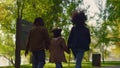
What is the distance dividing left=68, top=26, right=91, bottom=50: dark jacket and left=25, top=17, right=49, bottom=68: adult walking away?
0.87m

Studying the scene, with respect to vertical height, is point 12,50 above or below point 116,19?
below

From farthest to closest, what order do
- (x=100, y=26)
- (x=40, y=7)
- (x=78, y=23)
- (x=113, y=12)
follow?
(x=100, y=26) → (x=113, y=12) → (x=40, y=7) → (x=78, y=23)

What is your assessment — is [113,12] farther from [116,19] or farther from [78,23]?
[78,23]

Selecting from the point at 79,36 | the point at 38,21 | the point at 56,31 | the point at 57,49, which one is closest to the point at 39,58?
the point at 57,49

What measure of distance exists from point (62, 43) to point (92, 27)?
3964 centimetres

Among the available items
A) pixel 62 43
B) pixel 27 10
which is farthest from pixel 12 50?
pixel 62 43

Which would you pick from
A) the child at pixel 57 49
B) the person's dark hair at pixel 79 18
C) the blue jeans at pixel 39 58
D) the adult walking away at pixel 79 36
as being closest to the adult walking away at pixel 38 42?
the blue jeans at pixel 39 58

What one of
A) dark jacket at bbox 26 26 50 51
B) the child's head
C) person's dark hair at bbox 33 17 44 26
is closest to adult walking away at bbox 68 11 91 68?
the child's head

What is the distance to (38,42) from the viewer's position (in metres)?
12.1

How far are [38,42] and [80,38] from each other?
1.36 meters

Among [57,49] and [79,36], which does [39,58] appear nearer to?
[57,49]

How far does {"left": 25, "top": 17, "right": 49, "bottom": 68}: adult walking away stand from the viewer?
39.1ft

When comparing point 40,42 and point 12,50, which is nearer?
point 40,42

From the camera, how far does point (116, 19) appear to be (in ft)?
157
